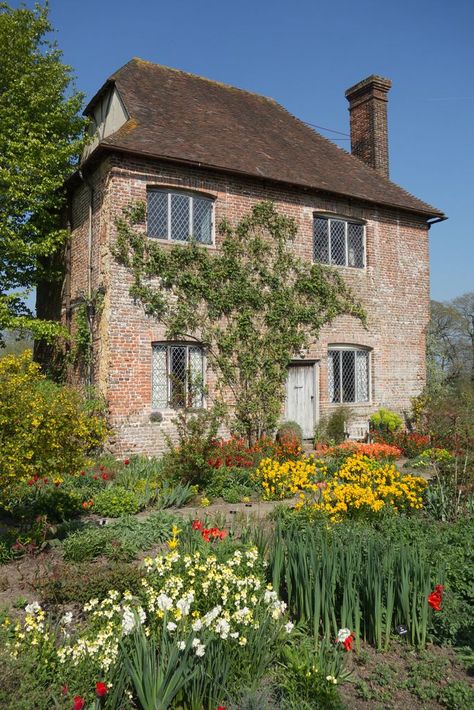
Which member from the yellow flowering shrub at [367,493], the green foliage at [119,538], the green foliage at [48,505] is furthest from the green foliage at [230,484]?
the green foliage at [48,505]

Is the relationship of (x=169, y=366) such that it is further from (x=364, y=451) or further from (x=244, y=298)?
(x=364, y=451)

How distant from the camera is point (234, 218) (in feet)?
44.7

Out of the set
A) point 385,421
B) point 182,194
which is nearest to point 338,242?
point 182,194

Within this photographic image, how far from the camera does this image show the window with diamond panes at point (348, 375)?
49.7 feet

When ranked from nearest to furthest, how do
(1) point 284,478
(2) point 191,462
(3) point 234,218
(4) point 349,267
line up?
1. (1) point 284,478
2. (2) point 191,462
3. (3) point 234,218
4. (4) point 349,267

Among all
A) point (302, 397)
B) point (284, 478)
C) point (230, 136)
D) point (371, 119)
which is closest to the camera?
point (284, 478)

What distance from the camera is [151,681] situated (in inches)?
123

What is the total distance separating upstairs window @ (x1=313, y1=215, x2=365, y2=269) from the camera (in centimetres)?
1520

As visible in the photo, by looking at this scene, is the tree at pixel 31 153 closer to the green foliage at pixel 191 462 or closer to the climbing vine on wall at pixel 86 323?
the climbing vine on wall at pixel 86 323

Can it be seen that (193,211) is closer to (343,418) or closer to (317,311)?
(317,311)

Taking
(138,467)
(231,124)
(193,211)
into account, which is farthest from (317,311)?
(138,467)

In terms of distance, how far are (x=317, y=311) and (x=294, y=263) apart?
1.39m

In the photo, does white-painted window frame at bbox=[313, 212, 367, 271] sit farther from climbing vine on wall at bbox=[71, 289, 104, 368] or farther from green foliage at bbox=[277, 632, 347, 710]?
green foliage at bbox=[277, 632, 347, 710]

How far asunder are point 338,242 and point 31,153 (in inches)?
336
